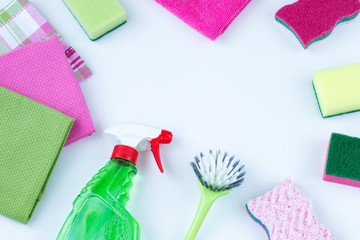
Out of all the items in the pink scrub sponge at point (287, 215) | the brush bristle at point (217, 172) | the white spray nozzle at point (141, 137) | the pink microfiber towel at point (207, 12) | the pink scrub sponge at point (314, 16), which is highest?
the pink microfiber towel at point (207, 12)

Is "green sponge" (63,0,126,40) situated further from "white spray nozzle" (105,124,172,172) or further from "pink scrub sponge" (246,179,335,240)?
"pink scrub sponge" (246,179,335,240)

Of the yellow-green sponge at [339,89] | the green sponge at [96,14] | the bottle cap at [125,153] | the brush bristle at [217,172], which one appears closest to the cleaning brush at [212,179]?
the brush bristle at [217,172]

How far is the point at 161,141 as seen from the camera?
2.66 feet

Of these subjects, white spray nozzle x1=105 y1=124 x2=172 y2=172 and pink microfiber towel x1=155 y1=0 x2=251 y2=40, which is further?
pink microfiber towel x1=155 y1=0 x2=251 y2=40

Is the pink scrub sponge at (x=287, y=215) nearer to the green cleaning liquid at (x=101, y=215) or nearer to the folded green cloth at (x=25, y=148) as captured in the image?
the green cleaning liquid at (x=101, y=215)

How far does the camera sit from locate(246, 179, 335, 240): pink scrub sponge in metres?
0.77

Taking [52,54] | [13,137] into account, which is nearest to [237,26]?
[52,54]

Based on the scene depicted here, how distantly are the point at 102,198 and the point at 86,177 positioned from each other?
0.09 m

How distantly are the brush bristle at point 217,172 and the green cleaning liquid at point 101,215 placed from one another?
0.14m

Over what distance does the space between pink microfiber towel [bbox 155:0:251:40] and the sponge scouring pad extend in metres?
0.31

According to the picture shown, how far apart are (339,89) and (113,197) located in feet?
1.50

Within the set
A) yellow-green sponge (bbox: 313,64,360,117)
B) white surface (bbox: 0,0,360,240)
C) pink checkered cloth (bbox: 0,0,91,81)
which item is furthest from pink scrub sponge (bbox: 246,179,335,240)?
pink checkered cloth (bbox: 0,0,91,81)

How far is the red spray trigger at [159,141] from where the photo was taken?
0.80 m

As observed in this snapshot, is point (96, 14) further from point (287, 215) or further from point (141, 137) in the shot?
point (287, 215)
